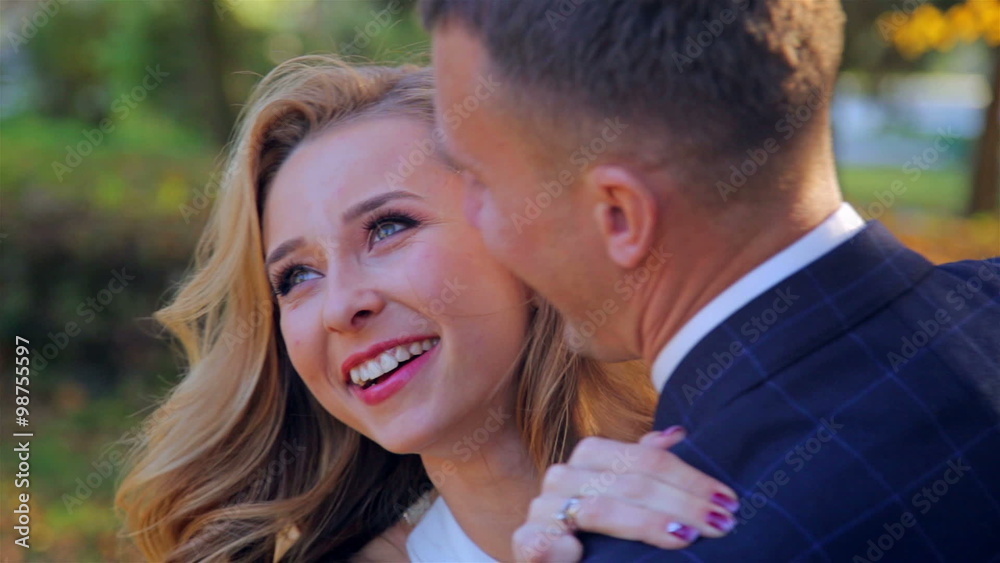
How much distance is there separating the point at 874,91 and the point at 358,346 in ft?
93.0

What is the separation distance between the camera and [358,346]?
240 centimetres

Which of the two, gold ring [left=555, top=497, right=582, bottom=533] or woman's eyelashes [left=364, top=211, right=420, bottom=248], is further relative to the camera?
woman's eyelashes [left=364, top=211, right=420, bottom=248]

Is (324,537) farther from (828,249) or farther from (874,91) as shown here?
(874,91)

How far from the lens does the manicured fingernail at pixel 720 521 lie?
1391 mm

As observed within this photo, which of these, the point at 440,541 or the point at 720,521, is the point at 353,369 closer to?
the point at 440,541

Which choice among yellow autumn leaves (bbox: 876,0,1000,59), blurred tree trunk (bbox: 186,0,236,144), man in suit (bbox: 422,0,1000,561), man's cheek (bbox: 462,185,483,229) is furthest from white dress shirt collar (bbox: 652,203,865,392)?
blurred tree trunk (bbox: 186,0,236,144)

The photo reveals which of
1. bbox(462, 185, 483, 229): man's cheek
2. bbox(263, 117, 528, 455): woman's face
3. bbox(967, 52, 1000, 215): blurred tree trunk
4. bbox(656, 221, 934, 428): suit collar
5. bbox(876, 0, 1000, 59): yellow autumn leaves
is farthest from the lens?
bbox(967, 52, 1000, 215): blurred tree trunk

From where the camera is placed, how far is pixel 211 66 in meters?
11.4

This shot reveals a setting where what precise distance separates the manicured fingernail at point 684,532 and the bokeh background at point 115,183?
205 cm

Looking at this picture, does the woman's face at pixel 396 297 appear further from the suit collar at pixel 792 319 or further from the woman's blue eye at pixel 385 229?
the suit collar at pixel 792 319

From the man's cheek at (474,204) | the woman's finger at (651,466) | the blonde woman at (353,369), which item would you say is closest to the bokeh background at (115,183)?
the blonde woman at (353,369)

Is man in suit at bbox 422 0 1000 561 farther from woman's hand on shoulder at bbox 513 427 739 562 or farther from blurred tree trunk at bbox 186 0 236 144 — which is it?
blurred tree trunk at bbox 186 0 236 144

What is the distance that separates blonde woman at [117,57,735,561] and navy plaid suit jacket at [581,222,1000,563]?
0.91 m

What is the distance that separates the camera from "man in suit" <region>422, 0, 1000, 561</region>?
1406 millimetres
